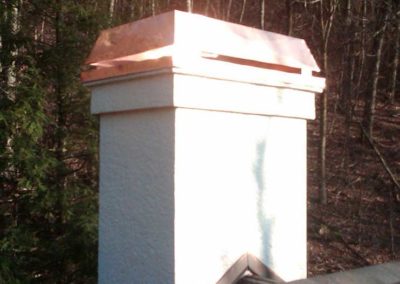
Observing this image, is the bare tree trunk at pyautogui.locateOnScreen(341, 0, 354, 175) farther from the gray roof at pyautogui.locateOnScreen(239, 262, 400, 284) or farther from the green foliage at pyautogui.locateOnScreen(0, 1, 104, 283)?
the gray roof at pyautogui.locateOnScreen(239, 262, 400, 284)

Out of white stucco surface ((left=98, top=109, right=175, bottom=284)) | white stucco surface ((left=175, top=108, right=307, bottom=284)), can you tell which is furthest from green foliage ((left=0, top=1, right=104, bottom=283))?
white stucco surface ((left=175, top=108, right=307, bottom=284))

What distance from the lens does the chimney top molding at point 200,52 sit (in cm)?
159

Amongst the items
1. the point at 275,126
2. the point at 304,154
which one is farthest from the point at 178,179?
the point at 304,154

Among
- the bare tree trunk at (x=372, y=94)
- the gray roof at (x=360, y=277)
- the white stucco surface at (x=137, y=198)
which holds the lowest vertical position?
the gray roof at (x=360, y=277)

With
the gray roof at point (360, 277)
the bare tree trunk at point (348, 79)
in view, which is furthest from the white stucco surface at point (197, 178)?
the bare tree trunk at point (348, 79)

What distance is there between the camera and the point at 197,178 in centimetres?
159

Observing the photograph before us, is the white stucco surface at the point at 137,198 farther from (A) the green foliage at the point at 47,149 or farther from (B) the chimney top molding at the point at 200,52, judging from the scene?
(A) the green foliage at the point at 47,149

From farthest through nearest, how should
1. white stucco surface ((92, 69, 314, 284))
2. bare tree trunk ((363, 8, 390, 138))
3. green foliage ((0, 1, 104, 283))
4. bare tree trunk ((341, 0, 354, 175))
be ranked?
bare tree trunk ((363, 8, 390, 138))
bare tree trunk ((341, 0, 354, 175))
green foliage ((0, 1, 104, 283))
white stucco surface ((92, 69, 314, 284))

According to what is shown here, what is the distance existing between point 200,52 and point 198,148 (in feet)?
0.98

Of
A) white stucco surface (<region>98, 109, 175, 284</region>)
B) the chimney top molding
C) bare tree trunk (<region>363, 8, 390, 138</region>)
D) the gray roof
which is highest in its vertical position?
bare tree trunk (<region>363, 8, 390, 138</region>)

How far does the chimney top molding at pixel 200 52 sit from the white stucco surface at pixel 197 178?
38 mm

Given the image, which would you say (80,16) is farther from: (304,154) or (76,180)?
(304,154)

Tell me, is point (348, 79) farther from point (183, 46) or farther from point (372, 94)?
point (183, 46)

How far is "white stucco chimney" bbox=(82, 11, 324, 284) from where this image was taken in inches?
62.0
